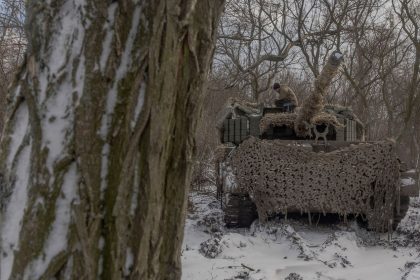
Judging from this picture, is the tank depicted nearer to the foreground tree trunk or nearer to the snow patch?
the foreground tree trunk

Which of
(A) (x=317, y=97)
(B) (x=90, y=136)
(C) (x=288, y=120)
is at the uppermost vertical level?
(A) (x=317, y=97)

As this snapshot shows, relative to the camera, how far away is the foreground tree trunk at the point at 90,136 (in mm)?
1406

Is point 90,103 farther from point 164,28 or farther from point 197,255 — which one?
point 197,255

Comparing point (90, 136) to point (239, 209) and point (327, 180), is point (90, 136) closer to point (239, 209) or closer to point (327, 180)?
point (327, 180)

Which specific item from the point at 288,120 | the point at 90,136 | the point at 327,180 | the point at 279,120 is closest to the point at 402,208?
the point at 327,180

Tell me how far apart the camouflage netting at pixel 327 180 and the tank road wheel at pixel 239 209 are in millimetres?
223

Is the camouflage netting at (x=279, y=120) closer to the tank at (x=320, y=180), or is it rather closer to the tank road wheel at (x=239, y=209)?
the tank at (x=320, y=180)

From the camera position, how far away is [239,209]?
257 inches

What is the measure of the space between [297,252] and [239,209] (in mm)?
1181

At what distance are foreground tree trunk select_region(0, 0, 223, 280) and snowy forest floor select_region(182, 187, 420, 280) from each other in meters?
2.93

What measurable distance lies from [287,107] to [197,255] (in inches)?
173

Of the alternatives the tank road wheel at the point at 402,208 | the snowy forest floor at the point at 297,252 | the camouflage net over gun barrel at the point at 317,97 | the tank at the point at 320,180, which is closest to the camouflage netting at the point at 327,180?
the tank at the point at 320,180

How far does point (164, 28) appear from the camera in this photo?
1.44m

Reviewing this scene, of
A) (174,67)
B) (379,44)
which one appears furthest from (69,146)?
(379,44)
